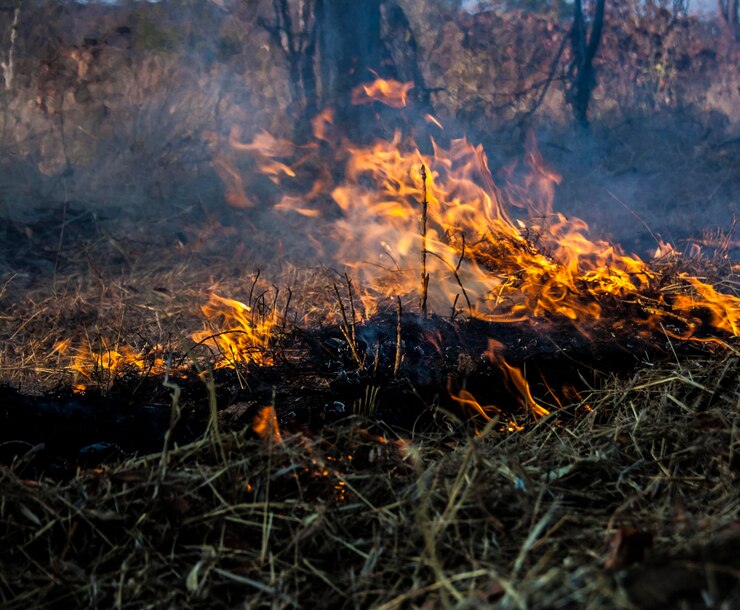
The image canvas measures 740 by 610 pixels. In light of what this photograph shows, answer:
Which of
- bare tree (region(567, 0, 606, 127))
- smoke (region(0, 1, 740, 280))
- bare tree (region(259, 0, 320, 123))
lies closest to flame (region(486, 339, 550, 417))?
smoke (region(0, 1, 740, 280))

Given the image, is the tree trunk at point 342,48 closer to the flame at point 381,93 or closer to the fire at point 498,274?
the flame at point 381,93

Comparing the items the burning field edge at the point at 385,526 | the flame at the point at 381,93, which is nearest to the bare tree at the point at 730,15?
the flame at the point at 381,93

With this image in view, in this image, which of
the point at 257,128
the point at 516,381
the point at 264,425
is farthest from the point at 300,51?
the point at 264,425

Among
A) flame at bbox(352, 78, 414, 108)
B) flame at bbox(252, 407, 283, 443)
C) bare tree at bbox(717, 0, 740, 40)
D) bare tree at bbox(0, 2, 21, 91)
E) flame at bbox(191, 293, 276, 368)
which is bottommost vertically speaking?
flame at bbox(191, 293, 276, 368)

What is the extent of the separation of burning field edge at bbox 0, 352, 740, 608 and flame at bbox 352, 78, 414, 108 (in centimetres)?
782

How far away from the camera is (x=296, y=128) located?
972 cm

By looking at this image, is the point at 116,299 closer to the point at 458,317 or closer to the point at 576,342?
the point at 458,317

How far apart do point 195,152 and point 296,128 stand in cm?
147

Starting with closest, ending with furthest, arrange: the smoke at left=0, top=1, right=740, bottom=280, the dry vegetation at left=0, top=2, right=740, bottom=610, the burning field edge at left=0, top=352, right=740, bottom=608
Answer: the burning field edge at left=0, top=352, right=740, bottom=608
the dry vegetation at left=0, top=2, right=740, bottom=610
the smoke at left=0, top=1, right=740, bottom=280

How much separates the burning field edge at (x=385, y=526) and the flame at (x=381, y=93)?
25.7 feet

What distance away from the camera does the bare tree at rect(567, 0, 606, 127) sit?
1100cm

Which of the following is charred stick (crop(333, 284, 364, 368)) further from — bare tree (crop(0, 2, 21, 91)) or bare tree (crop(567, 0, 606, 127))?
bare tree (crop(567, 0, 606, 127))

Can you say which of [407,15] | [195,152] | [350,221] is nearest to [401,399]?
[350,221]

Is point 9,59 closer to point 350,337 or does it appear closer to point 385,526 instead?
point 350,337
